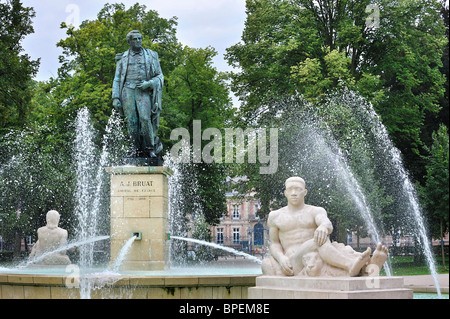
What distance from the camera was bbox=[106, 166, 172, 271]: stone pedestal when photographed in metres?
13.2

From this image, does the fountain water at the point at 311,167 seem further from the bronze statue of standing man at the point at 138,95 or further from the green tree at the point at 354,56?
the bronze statue of standing man at the point at 138,95

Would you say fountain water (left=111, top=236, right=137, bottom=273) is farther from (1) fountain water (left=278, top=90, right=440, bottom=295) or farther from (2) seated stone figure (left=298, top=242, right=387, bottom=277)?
(1) fountain water (left=278, top=90, right=440, bottom=295)

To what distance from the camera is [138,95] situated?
45.8ft

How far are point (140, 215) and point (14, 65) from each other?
15275 millimetres

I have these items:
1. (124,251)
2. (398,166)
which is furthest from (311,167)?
(124,251)

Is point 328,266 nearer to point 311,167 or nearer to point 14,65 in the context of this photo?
point 311,167

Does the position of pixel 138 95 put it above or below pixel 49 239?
above

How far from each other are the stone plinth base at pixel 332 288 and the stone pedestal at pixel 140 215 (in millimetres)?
5572

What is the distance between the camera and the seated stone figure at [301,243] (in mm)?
7887

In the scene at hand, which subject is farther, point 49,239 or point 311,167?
point 311,167

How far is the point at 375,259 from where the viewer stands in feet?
26.0

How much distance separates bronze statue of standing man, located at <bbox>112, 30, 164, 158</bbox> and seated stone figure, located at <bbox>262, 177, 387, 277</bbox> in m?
5.86

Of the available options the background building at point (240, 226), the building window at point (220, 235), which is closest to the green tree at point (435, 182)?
the background building at point (240, 226)

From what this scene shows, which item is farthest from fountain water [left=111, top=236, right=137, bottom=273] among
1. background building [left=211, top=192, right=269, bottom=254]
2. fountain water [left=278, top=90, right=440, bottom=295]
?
background building [left=211, top=192, right=269, bottom=254]
